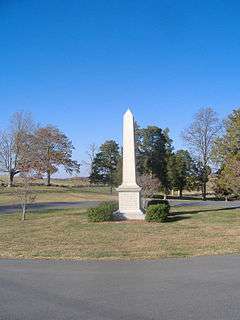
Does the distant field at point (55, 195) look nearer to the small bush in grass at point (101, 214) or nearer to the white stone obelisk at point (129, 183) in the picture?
the white stone obelisk at point (129, 183)

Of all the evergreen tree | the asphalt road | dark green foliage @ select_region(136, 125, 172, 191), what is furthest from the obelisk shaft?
dark green foliage @ select_region(136, 125, 172, 191)

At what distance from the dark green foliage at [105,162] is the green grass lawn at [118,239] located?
52.9m

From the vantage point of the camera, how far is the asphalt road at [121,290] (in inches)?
248

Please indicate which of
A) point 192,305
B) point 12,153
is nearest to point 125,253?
point 192,305

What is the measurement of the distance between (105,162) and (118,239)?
6087 cm

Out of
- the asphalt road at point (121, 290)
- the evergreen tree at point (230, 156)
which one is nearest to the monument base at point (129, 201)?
the evergreen tree at point (230, 156)

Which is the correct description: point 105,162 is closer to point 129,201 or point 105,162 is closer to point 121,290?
point 129,201

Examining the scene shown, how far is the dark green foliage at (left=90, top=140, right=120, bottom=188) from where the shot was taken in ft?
251

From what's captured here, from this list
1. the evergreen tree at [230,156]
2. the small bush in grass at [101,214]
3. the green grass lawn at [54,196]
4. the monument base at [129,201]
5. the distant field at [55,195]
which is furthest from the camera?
the distant field at [55,195]

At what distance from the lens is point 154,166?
66750 mm

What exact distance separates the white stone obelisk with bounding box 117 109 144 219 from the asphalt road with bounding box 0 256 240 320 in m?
12.5

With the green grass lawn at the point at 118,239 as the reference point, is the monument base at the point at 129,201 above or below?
above

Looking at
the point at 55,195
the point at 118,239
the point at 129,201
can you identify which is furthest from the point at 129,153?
the point at 55,195

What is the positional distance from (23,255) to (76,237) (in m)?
4.44
